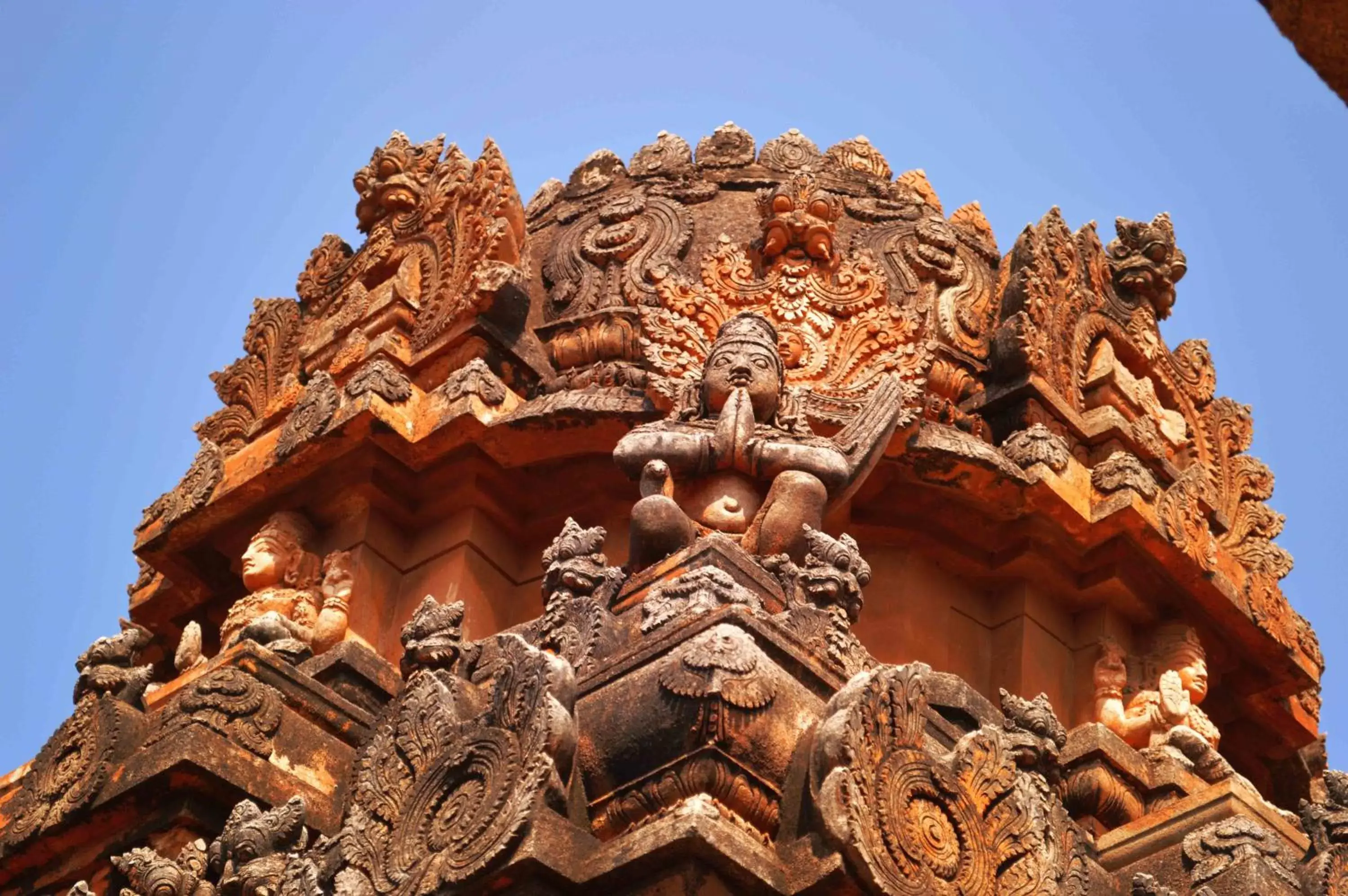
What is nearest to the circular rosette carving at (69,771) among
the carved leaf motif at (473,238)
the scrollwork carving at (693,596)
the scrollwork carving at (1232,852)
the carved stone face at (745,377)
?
the scrollwork carving at (693,596)

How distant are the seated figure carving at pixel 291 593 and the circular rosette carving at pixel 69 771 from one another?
4.35ft

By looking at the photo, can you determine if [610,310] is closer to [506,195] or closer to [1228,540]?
[506,195]

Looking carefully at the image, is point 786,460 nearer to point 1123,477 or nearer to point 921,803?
point 921,803

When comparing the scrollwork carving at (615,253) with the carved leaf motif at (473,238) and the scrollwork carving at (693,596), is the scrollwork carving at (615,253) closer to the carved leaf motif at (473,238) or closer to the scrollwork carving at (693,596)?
the carved leaf motif at (473,238)

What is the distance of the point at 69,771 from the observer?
11164 mm

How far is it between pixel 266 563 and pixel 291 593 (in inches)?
12.3

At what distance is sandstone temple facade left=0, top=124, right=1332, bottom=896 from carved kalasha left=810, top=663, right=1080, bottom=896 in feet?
0.07

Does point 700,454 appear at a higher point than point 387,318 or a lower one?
lower

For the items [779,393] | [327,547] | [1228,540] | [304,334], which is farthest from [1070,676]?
[304,334]

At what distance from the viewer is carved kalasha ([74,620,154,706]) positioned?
1153 centimetres

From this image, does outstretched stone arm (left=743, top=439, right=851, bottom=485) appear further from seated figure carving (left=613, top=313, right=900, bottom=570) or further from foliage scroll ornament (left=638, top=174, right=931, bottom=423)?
foliage scroll ornament (left=638, top=174, right=931, bottom=423)

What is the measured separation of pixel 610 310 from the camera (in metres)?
14.5

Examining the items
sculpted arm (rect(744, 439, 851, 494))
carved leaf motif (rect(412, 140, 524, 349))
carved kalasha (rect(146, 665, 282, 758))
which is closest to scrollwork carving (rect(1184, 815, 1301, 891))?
sculpted arm (rect(744, 439, 851, 494))

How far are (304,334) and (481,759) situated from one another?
25.6 ft
